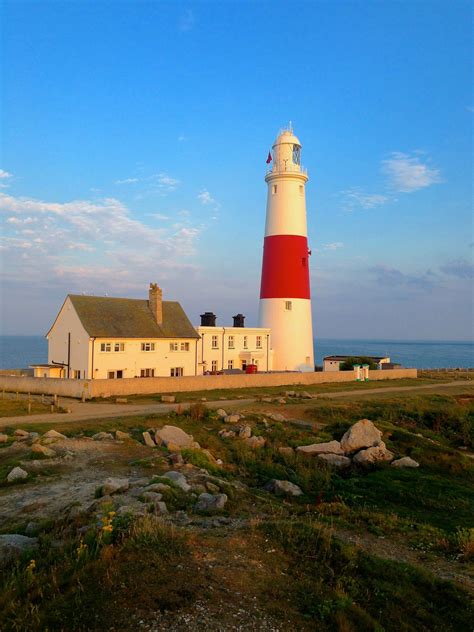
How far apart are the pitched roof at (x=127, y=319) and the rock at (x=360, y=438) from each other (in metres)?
20.7

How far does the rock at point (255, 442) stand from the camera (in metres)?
20.0

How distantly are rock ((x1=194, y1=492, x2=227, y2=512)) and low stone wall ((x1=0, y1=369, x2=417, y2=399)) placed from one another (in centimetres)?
1964

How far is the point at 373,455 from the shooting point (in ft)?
63.6

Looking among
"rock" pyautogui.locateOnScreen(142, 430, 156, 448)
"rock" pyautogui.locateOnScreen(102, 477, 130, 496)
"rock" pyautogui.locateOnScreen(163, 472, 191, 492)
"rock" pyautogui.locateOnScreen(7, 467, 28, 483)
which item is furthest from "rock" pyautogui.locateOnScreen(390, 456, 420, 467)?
"rock" pyautogui.locateOnScreen(7, 467, 28, 483)

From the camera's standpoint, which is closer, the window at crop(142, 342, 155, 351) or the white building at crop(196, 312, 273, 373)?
the window at crop(142, 342, 155, 351)

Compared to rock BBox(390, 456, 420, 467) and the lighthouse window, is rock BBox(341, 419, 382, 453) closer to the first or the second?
rock BBox(390, 456, 420, 467)

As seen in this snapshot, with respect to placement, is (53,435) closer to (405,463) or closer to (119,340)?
(405,463)

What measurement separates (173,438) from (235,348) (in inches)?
1096

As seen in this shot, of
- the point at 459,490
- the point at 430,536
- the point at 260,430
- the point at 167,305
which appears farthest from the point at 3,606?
the point at 167,305

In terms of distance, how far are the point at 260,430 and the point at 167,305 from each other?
2264cm

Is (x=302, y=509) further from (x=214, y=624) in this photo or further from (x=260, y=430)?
(x=260, y=430)

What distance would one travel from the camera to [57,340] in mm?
39094

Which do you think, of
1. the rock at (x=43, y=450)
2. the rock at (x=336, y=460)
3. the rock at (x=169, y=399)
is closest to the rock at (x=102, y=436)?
the rock at (x=43, y=450)

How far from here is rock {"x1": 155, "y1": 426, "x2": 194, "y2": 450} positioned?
1783cm
